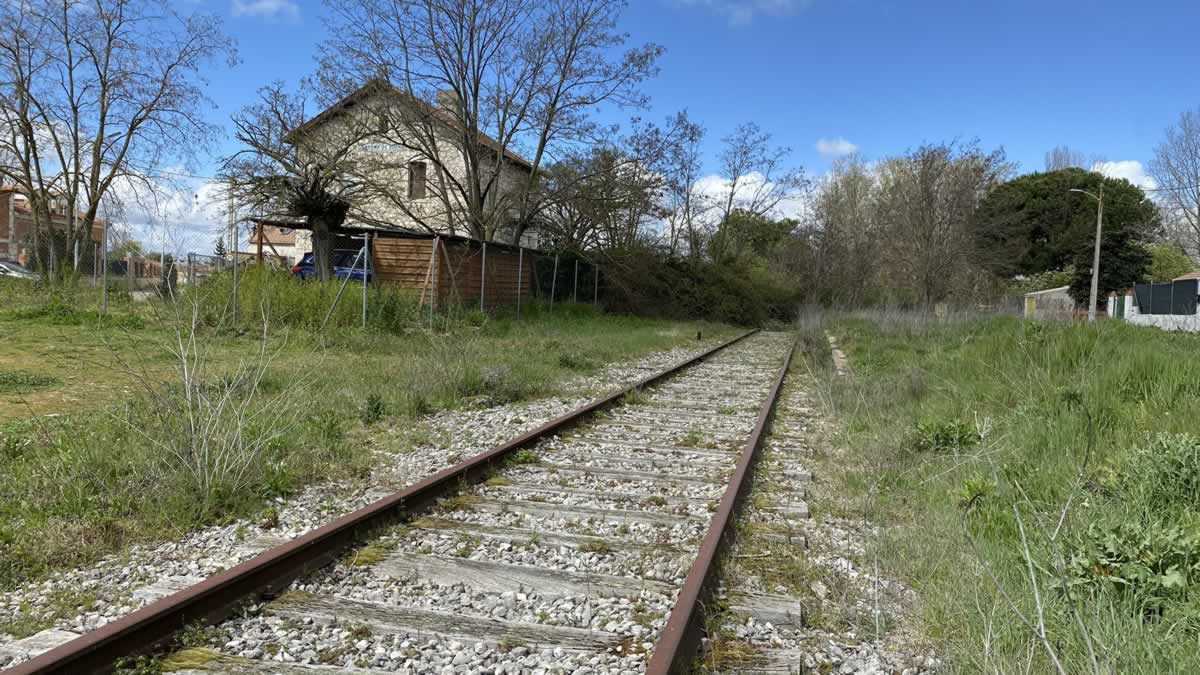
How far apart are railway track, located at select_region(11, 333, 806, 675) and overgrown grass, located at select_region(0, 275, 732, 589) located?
1.09m

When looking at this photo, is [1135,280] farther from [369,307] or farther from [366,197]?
[369,307]

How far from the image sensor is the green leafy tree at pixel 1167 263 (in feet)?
190

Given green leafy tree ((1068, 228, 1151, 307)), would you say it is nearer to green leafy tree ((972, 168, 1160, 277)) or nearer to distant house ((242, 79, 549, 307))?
green leafy tree ((972, 168, 1160, 277))

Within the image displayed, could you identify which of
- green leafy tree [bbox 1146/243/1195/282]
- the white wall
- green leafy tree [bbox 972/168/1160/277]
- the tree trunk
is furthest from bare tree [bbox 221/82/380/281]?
green leafy tree [bbox 1146/243/1195/282]

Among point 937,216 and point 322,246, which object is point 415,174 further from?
point 937,216

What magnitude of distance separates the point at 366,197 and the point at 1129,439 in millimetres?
23702

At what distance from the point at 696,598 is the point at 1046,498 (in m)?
2.61

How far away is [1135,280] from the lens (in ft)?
171

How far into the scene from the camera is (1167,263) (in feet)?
193

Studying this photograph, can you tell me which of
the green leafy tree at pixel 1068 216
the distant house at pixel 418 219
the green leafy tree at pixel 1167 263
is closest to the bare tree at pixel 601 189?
the distant house at pixel 418 219

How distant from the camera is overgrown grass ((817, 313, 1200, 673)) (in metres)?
2.80

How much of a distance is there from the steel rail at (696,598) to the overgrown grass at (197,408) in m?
2.71

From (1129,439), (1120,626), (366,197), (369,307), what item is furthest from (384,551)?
(366,197)

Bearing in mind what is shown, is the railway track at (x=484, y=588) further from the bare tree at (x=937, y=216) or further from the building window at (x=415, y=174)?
the bare tree at (x=937, y=216)
